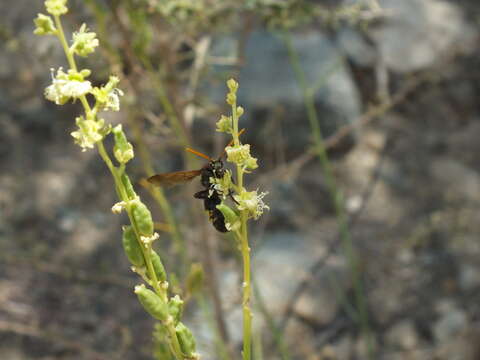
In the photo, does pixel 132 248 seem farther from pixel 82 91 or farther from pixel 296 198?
pixel 296 198

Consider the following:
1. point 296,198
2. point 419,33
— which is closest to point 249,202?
point 296,198

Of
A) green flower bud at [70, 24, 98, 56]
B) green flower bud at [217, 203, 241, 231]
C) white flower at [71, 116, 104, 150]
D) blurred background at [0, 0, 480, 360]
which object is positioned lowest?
green flower bud at [217, 203, 241, 231]

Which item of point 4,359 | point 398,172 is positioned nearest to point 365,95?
point 398,172

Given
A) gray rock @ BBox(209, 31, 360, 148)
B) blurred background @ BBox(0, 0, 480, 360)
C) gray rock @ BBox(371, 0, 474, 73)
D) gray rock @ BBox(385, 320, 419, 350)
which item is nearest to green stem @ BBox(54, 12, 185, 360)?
blurred background @ BBox(0, 0, 480, 360)

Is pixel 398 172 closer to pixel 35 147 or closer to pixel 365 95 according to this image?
pixel 365 95

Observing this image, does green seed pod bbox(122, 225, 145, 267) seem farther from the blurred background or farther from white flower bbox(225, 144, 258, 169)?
the blurred background

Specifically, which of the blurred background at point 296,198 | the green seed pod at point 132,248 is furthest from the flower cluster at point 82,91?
the blurred background at point 296,198

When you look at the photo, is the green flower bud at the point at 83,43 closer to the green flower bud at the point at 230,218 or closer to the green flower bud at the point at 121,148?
the green flower bud at the point at 121,148
